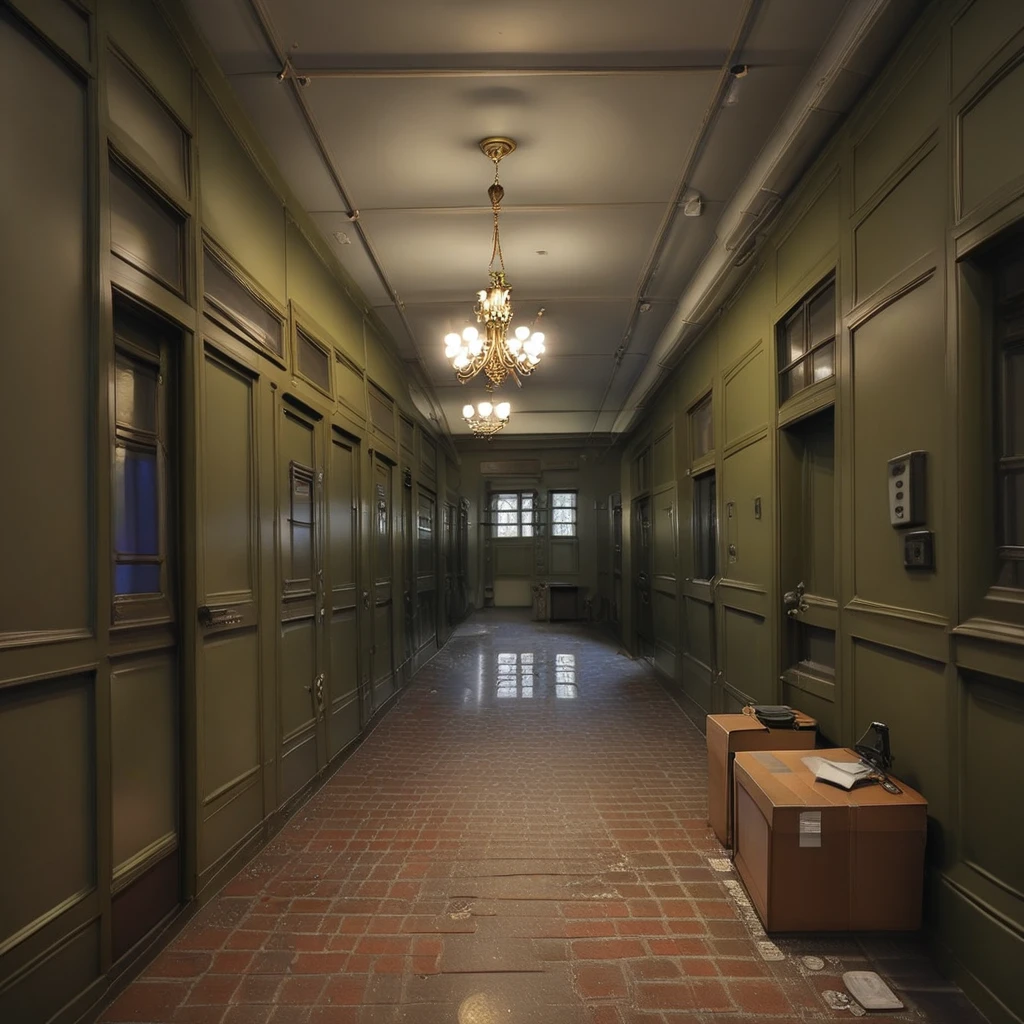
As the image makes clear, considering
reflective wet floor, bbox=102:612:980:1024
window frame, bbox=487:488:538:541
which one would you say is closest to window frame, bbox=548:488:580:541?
window frame, bbox=487:488:538:541

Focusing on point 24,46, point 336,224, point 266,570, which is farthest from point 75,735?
point 336,224

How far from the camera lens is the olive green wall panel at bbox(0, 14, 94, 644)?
182 cm

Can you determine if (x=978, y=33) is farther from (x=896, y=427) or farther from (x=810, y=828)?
(x=810, y=828)

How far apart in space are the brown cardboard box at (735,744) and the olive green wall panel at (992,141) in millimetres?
2346

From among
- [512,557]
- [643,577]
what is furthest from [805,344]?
[512,557]

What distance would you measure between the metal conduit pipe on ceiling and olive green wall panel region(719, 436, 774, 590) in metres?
1.28

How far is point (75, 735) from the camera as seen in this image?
2053 mm

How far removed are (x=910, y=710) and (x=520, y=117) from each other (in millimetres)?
3313

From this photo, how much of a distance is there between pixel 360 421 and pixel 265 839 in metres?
3.17

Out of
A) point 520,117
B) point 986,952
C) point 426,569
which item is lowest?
point 986,952

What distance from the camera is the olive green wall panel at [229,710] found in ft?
9.52

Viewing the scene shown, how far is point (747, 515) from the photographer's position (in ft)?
15.6

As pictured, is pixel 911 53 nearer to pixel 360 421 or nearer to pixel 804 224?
pixel 804 224

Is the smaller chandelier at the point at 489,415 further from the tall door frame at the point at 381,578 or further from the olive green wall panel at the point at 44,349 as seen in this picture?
the olive green wall panel at the point at 44,349
